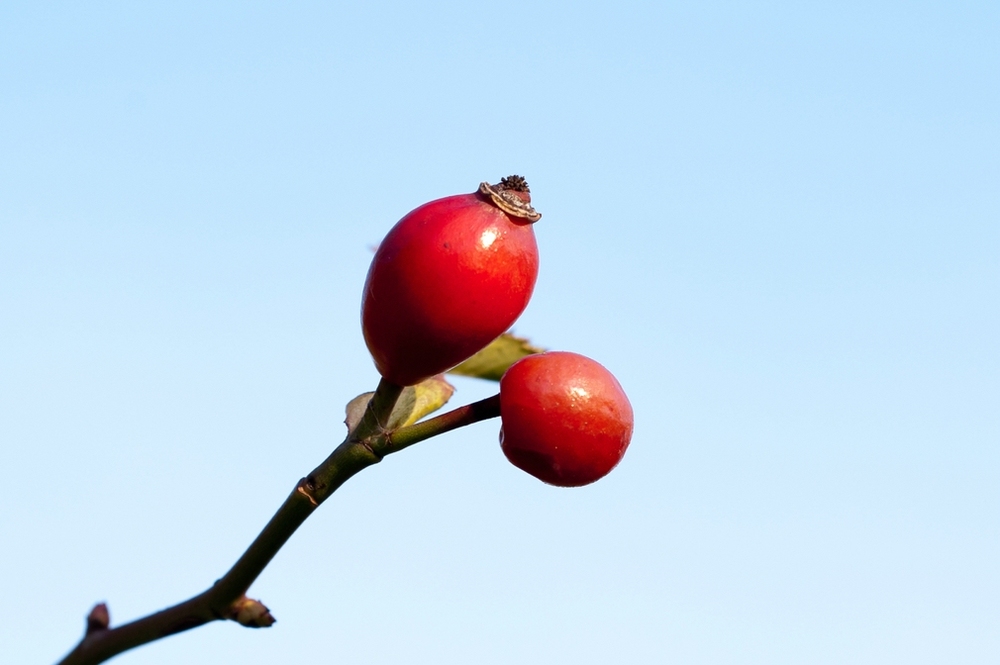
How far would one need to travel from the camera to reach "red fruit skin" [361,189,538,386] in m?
1.71

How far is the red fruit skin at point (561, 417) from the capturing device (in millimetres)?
1787

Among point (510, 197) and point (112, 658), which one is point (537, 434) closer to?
point (510, 197)

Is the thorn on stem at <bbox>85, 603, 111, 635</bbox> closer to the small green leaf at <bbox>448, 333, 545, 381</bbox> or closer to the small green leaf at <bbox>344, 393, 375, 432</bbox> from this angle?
the small green leaf at <bbox>344, 393, 375, 432</bbox>

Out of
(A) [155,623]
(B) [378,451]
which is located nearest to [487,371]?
(B) [378,451]

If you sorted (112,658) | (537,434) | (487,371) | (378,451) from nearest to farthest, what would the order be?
(112,658) → (378,451) → (537,434) → (487,371)

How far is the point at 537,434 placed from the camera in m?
1.79

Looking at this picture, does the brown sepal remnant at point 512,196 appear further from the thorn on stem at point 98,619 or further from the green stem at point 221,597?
the thorn on stem at point 98,619

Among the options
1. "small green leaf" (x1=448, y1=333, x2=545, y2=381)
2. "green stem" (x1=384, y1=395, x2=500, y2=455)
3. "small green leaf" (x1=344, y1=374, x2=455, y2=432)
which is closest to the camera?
"green stem" (x1=384, y1=395, x2=500, y2=455)

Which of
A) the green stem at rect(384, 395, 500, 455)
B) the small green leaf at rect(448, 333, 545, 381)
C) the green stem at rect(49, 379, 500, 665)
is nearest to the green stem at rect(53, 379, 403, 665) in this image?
the green stem at rect(49, 379, 500, 665)

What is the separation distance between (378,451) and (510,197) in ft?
1.68

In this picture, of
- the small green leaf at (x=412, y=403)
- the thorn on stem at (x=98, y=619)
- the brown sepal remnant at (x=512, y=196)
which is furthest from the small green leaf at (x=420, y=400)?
the thorn on stem at (x=98, y=619)

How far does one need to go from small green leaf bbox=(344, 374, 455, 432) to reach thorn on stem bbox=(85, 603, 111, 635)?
0.48 meters

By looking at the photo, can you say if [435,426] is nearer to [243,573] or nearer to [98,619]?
[243,573]

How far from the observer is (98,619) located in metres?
1.53
